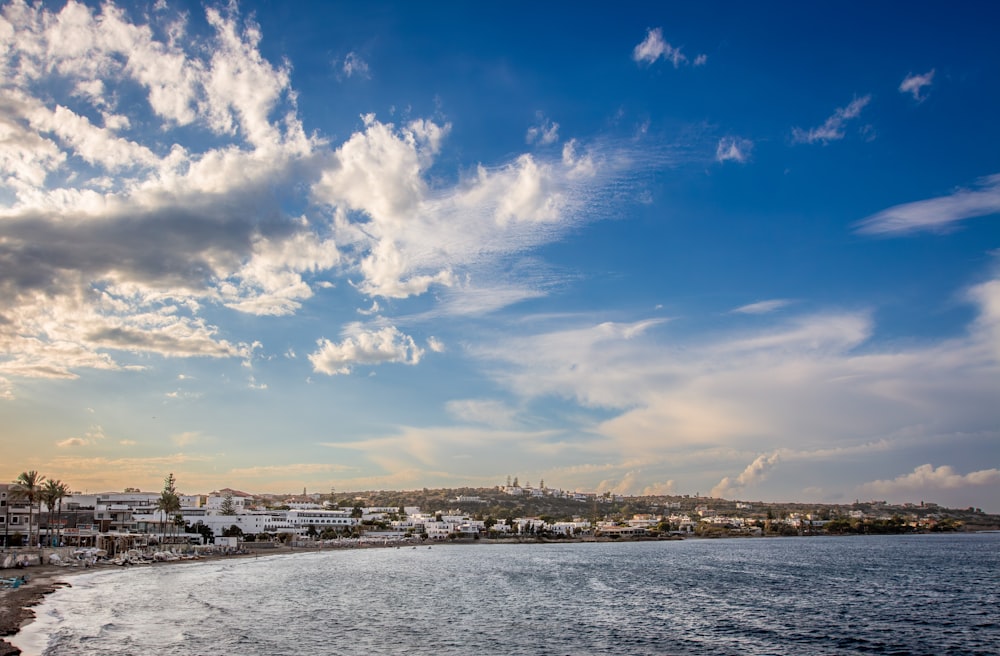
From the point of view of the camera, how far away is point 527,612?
56719 mm

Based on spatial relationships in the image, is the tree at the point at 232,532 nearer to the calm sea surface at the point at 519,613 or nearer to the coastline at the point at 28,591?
the coastline at the point at 28,591

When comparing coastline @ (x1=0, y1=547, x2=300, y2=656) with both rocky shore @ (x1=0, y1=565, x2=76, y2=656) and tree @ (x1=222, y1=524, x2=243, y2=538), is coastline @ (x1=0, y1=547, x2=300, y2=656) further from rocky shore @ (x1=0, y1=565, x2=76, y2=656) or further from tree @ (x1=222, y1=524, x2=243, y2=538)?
tree @ (x1=222, y1=524, x2=243, y2=538)

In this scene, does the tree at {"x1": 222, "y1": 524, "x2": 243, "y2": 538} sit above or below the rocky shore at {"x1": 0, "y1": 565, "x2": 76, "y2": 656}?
below

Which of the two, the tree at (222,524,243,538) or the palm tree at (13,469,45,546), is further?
the tree at (222,524,243,538)

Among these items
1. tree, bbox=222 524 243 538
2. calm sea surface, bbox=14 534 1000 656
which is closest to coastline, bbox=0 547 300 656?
calm sea surface, bbox=14 534 1000 656

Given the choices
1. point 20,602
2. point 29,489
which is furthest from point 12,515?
point 20,602

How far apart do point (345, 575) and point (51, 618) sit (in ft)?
160

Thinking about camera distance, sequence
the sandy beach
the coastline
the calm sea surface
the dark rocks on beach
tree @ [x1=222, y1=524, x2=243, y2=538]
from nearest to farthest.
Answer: the dark rocks on beach < the coastline < the sandy beach < the calm sea surface < tree @ [x1=222, y1=524, x2=243, y2=538]

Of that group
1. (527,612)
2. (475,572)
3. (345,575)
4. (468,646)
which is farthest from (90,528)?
(468,646)

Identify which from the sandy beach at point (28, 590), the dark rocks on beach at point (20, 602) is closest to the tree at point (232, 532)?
the sandy beach at point (28, 590)

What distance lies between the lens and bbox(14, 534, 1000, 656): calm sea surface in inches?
1647

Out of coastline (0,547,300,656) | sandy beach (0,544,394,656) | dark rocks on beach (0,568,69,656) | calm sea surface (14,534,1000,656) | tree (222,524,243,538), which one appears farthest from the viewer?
tree (222,524,243,538)

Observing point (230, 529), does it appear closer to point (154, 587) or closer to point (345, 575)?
point (345, 575)

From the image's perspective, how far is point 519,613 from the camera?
184 ft
